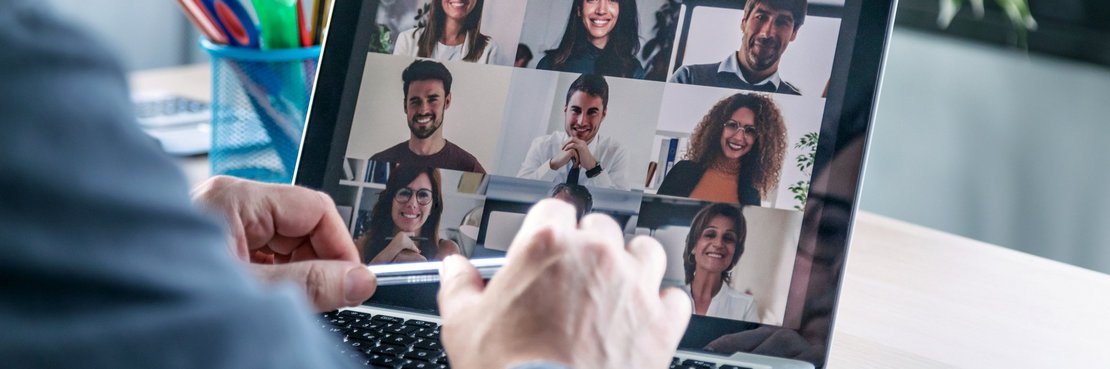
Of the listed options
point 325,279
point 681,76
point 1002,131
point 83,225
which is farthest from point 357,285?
point 1002,131

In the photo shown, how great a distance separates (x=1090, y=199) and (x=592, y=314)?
1500mm

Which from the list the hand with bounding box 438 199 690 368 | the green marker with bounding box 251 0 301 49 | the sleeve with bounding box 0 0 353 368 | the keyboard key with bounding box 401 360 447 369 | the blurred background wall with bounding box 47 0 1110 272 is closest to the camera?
the sleeve with bounding box 0 0 353 368

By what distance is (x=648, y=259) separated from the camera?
0.48m

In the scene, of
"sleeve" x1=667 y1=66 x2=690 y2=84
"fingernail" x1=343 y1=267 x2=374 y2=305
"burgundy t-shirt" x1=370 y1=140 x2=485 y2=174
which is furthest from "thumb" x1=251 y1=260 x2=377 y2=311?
"sleeve" x1=667 y1=66 x2=690 y2=84

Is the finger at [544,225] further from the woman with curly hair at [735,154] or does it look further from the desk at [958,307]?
the desk at [958,307]

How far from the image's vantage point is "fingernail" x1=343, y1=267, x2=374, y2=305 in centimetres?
59

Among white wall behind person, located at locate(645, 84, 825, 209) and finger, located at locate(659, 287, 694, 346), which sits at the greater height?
white wall behind person, located at locate(645, 84, 825, 209)

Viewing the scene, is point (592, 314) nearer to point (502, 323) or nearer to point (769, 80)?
point (502, 323)

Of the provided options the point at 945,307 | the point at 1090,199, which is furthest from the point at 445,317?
the point at 1090,199

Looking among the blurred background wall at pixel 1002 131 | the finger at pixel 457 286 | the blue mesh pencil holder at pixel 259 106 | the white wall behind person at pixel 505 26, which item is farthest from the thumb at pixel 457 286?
the blurred background wall at pixel 1002 131

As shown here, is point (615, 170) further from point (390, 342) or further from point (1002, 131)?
point (1002, 131)

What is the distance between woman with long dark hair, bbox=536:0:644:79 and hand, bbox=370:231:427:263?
14 centimetres

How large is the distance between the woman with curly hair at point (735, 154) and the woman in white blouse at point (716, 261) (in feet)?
0.04

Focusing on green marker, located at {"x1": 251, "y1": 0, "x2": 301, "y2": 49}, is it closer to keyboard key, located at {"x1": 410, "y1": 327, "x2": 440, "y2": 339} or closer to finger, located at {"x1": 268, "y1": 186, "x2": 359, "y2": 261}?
finger, located at {"x1": 268, "y1": 186, "x2": 359, "y2": 261}
